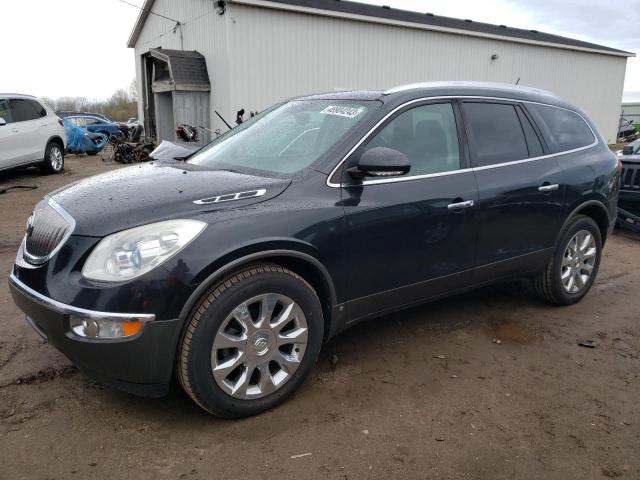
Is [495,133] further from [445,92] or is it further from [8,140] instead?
[8,140]

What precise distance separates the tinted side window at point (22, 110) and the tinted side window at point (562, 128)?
35.2 ft

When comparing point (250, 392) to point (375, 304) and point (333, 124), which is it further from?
point (333, 124)

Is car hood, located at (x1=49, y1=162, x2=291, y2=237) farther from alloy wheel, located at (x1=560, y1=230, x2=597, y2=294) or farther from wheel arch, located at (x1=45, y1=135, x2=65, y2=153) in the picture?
wheel arch, located at (x1=45, y1=135, x2=65, y2=153)

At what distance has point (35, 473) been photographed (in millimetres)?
2340

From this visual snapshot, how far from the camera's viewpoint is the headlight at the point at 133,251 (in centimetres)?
241

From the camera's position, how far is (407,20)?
59.0 feet

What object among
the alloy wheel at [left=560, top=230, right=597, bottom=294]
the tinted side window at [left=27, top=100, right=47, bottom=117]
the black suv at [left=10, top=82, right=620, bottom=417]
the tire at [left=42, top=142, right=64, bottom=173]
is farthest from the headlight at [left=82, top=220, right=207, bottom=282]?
the tire at [left=42, top=142, right=64, bottom=173]

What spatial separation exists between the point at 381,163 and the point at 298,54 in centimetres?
1328

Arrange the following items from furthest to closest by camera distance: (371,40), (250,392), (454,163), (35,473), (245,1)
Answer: (371,40), (245,1), (454,163), (250,392), (35,473)

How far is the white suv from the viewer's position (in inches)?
423

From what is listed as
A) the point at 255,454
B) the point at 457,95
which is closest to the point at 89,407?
the point at 255,454

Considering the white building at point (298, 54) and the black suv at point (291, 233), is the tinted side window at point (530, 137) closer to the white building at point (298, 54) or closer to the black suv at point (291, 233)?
the black suv at point (291, 233)

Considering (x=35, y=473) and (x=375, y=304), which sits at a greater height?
(x=375, y=304)

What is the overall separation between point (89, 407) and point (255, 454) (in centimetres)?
101
